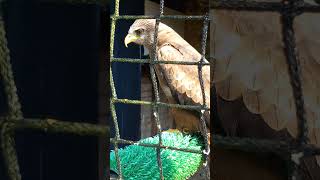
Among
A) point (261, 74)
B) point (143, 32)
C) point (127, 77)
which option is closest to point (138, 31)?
point (143, 32)

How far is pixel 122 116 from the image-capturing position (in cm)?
337

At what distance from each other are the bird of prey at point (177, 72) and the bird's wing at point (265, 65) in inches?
76.0

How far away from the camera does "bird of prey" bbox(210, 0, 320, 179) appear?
0.43 metres

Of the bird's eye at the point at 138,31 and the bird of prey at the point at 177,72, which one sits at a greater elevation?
the bird's eye at the point at 138,31

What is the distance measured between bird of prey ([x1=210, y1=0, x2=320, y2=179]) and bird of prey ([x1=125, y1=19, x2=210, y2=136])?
1.93 metres

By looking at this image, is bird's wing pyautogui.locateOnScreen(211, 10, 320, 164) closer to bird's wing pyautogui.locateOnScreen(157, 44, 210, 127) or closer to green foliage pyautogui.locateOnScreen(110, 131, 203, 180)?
green foliage pyautogui.locateOnScreen(110, 131, 203, 180)

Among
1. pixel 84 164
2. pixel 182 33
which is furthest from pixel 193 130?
pixel 182 33

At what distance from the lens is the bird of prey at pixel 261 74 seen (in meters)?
0.43

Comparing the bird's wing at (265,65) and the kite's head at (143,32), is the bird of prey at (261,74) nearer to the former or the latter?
the bird's wing at (265,65)

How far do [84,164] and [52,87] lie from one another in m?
0.11

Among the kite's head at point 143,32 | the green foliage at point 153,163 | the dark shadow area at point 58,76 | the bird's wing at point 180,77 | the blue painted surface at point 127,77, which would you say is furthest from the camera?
the blue painted surface at point 127,77

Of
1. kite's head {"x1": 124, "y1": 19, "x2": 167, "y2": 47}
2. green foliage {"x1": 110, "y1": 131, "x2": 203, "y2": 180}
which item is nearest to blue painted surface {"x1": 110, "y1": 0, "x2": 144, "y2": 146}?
kite's head {"x1": 124, "y1": 19, "x2": 167, "y2": 47}

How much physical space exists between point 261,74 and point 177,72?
6.81 ft

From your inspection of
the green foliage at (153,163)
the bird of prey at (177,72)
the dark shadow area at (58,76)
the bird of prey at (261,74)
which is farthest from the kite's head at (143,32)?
the bird of prey at (261,74)
